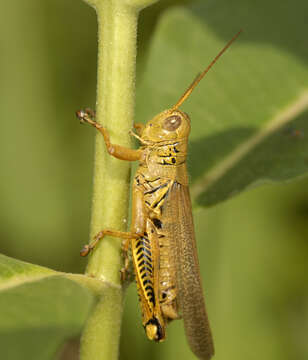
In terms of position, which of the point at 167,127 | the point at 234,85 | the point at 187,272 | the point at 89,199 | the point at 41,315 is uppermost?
the point at 89,199

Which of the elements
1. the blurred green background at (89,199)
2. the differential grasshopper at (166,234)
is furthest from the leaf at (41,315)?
the blurred green background at (89,199)

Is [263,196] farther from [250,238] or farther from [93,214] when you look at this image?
[93,214]

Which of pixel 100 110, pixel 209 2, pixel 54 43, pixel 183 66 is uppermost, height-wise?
pixel 54 43

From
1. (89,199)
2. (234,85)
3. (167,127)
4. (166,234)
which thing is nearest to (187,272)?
(166,234)

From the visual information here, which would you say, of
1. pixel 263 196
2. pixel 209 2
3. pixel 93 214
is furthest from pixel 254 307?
pixel 93 214

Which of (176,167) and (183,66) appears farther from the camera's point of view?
(183,66)

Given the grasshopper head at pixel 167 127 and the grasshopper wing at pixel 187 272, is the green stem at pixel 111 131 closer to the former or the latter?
the grasshopper wing at pixel 187 272

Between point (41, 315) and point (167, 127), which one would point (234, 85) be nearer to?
point (167, 127)
